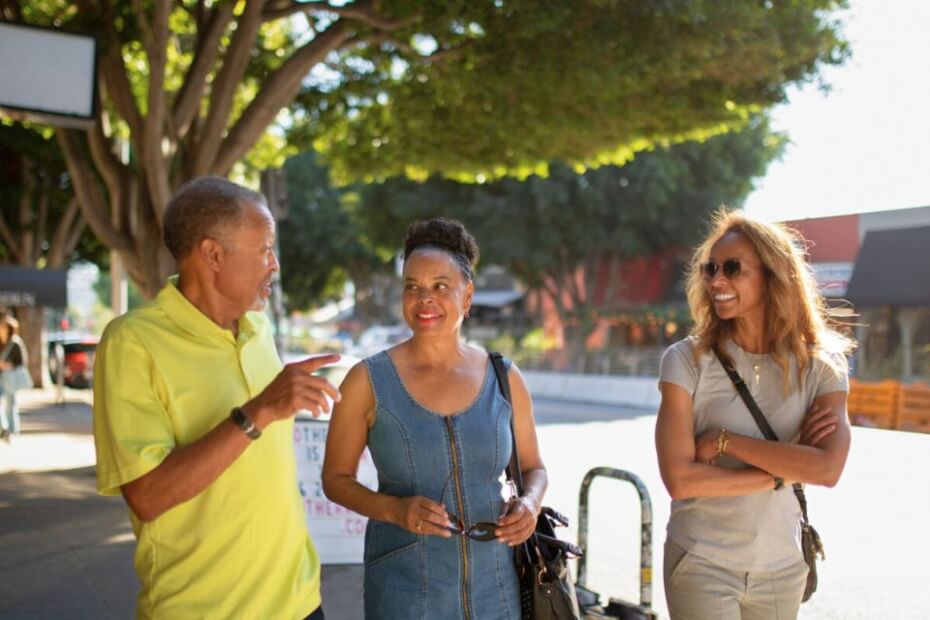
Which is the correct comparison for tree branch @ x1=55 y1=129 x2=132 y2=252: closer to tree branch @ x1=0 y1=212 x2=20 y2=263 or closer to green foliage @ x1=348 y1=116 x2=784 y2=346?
tree branch @ x1=0 y1=212 x2=20 y2=263

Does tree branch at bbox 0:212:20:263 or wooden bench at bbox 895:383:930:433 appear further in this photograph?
tree branch at bbox 0:212:20:263

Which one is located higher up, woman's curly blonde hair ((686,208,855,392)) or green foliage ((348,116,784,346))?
green foliage ((348,116,784,346))

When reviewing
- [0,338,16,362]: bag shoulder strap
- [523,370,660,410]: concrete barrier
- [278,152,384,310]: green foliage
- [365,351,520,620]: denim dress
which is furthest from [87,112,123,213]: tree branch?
[278,152,384,310]: green foliage

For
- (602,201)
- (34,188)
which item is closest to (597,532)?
(34,188)

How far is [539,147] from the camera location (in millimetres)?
12445

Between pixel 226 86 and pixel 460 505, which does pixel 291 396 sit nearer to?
pixel 460 505

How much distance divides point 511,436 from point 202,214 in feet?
3.79

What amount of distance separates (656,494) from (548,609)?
25.4ft

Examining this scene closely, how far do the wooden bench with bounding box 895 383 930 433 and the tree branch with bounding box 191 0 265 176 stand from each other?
7.41 metres

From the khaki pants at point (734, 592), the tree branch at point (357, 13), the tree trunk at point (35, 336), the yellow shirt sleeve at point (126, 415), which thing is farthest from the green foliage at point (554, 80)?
the tree trunk at point (35, 336)

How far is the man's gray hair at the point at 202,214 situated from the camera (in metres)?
2.40

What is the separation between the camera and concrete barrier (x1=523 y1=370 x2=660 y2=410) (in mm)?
23484

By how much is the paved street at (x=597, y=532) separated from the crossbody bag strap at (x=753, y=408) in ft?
11.2

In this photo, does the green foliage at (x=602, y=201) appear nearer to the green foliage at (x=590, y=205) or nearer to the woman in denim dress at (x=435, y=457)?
the green foliage at (x=590, y=205)
